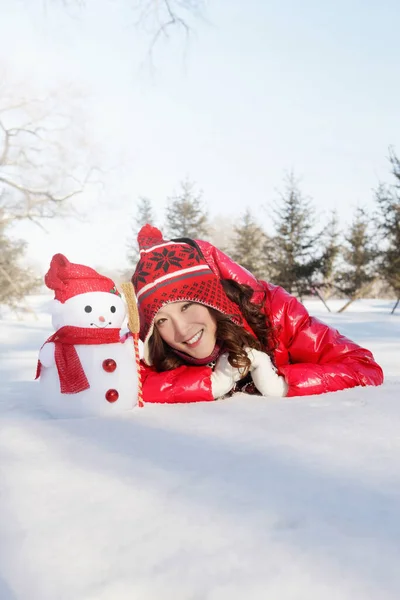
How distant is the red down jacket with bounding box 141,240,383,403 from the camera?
193 centimetres

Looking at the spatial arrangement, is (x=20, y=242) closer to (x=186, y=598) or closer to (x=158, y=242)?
(x=158, y=242)

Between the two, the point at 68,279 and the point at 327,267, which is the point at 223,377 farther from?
the point at 327,267

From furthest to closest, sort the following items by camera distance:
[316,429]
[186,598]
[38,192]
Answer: [38,192] < [316,429] < [186,598]

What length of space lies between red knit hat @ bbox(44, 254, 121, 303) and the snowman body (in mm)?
28

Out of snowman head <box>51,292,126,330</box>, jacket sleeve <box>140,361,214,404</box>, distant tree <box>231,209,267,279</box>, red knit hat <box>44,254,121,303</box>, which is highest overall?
distant tree <box>231,209,267,279</box>

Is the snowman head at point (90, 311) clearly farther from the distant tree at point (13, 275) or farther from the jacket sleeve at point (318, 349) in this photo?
the distant tree at point (13, 275)

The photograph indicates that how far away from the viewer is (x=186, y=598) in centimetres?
62

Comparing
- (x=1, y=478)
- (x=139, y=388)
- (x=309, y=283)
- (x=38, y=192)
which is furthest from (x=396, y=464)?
(x=309, y=283)

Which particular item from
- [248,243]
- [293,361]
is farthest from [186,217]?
[293,361]

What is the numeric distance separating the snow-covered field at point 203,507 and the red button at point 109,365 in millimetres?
206

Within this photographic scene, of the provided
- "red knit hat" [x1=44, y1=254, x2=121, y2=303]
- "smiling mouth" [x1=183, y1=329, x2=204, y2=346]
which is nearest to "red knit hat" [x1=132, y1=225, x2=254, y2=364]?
"smiling mouth" [x1=183, y1=329, x2=204, y2=346]

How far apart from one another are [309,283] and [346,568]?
58.8 ft

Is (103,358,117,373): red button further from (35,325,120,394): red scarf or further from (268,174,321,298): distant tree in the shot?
(268,174,321,298): distant tree

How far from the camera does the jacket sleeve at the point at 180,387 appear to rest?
75.0 inches
